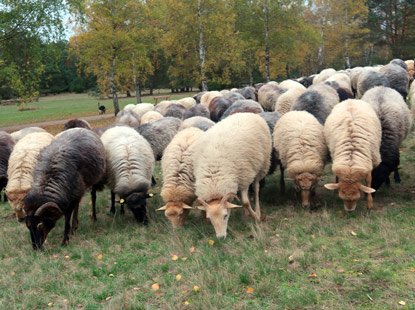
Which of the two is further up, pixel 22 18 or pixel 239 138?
pixel 22 18

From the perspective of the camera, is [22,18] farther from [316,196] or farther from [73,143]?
[316,196]

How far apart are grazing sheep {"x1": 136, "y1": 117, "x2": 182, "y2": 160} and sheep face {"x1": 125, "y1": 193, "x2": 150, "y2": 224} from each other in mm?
2529

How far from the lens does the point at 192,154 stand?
6.29 m

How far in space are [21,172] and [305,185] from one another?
17.5 feet

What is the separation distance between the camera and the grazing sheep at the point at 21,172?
262 inches

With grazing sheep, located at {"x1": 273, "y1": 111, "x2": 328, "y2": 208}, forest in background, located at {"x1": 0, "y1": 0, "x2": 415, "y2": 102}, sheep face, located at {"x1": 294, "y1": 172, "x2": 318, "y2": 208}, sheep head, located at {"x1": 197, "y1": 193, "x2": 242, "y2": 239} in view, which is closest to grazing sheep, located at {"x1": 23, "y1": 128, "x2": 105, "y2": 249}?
sheep head, located at {"x1": 197, "y1": 193, "x2": 242, "y2": 239}

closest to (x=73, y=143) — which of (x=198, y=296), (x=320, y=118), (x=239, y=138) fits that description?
(x=239, y=138)

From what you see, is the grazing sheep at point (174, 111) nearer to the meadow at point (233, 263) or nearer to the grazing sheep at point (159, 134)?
the grazing sheep at point (159, 134)

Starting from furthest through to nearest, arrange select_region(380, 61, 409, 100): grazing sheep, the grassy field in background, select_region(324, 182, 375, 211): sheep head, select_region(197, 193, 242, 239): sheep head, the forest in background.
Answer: the grassy field in background < the forest in background < select_region(380, 61, 409, 100): grazing sheep < select_region(324, 182, 375, 211): sheep head < select_region(197, 193, 242, 239): sheep head

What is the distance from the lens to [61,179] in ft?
19.2

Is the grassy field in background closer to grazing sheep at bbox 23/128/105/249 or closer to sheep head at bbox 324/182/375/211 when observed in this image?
grazing sheep at bbox 23/128/105/249

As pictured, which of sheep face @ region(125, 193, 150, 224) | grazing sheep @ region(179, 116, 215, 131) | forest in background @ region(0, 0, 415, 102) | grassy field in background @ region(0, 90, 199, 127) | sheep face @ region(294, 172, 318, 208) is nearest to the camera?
sheep face @ region(294, 172, 318, 208)

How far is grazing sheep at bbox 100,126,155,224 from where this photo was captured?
258 inches

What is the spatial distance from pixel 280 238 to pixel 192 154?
Answer: 2.09 meters
